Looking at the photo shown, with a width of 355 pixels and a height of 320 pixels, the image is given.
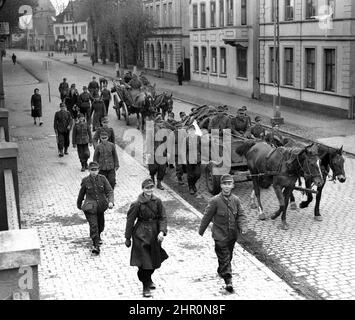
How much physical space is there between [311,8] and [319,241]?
20161mm

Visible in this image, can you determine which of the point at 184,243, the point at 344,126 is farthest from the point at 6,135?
the point at 344,126

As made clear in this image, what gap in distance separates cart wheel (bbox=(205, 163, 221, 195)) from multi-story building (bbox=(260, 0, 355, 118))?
40.6ft

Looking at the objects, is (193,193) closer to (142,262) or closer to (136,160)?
(136,160)

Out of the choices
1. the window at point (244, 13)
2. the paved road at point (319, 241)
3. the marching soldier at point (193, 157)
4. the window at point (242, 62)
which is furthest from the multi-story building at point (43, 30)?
the paved road at point (319, 241)

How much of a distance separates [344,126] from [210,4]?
19.4 metres

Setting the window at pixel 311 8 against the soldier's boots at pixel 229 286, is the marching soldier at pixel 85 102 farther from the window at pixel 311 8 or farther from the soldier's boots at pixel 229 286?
the soldier's boots at pixel 229 286

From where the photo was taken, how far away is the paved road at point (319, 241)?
900cm

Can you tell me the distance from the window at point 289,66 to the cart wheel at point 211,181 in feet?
59.5

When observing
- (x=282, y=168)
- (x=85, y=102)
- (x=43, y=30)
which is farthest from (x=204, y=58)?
(x=43, y=30)

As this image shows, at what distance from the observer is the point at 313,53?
29.1m

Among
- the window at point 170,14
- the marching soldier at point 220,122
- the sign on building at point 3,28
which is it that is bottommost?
the marching soldier at point 220,122

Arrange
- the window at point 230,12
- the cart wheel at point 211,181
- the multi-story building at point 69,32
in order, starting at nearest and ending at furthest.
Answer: the cart wheel at point 211,181 → the window at point 230,12 → the multi-story building at point 69,32

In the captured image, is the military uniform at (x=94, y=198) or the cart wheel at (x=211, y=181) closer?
the military uniform at (x=94, y=198)

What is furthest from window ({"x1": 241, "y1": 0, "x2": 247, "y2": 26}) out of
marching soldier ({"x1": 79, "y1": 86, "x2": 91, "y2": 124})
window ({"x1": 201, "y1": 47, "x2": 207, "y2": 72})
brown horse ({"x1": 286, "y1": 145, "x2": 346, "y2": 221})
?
brown horse ({"x1": 286, "y1": 145, "x2": 346, "y2": 221})
